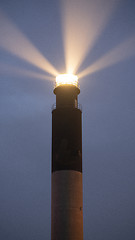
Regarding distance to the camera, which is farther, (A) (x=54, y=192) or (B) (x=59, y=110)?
(B) (x=59, y=110)

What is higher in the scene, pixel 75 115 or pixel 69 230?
pixel 75 115

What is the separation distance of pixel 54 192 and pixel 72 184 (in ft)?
6.52

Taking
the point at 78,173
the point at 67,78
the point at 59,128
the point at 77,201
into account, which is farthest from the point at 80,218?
the point at 67,78

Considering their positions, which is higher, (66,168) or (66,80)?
(66,80)

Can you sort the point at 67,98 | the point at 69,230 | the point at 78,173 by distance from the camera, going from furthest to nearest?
the point at 67,98 → the point at 78,173 → the point at 69,230

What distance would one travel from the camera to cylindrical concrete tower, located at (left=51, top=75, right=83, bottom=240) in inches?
1240

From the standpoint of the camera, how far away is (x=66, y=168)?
32781mm

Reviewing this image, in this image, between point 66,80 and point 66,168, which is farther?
point 66,80

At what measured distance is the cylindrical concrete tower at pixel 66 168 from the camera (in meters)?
31.5

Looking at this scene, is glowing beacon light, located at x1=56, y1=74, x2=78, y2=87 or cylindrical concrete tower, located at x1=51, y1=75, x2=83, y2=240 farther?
glowing beacon light, located at x1=56, y1=74, x2=78, y2=87

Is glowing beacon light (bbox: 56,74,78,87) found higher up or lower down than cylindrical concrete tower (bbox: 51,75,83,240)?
higher up

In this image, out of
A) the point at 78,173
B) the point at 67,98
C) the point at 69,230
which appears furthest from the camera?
the point at 67,98

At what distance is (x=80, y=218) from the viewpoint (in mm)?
32188

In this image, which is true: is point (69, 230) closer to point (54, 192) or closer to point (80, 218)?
point (80, 218)
